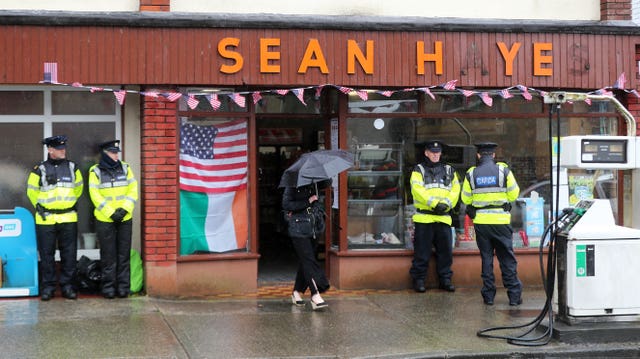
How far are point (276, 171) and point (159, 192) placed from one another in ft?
14.2

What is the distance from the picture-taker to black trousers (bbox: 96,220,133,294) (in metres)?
9.13

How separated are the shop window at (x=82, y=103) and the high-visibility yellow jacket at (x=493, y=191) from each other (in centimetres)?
454

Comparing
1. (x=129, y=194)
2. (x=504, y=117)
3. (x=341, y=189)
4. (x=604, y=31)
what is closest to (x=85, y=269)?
(x=129, y=194)

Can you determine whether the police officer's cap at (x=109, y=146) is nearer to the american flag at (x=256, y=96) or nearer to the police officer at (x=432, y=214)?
the american flag at (x=256, y=96)

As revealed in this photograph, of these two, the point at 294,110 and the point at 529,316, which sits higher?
the point at 294,110

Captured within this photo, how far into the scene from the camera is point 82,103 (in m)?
9.60

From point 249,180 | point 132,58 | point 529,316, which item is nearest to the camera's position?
point 529,316

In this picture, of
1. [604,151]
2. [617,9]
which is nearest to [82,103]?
[604,151]

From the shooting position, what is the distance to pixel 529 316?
28.0ft

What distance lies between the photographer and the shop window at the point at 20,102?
947 cm

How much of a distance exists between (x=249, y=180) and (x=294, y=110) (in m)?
1.14

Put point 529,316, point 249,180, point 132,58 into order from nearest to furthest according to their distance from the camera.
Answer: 1. point 529,316
2. point 132,58
3. point 249,180

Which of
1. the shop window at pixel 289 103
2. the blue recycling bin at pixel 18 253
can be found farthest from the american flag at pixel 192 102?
the blue recycling bin at pixel 18 253

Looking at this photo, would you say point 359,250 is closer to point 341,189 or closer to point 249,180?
point 341,189
